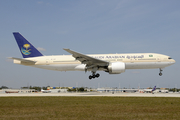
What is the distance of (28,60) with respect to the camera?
3469 cm

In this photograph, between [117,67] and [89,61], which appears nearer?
[117,67]

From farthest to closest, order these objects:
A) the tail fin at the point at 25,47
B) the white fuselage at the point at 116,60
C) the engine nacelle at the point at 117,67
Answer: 1. the tail fin at the point at 25,47
2. the white fuselage at the point at 116,60
3. the engine nacelle at the point at 117,67

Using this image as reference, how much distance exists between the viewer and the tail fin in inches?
1457

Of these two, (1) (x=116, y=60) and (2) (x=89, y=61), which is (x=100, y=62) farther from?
(1) (x=116, y=60)

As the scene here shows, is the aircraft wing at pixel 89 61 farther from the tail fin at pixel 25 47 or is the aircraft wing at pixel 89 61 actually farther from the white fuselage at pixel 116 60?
the tail fin at pixel 25 47

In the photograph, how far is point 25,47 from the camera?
1467 inches

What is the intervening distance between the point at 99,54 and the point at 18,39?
54.8ft

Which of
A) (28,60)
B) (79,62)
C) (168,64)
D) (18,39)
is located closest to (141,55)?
(168,64)

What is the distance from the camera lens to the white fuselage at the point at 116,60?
3241 centimetres

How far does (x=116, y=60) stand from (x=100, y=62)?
3.09m
